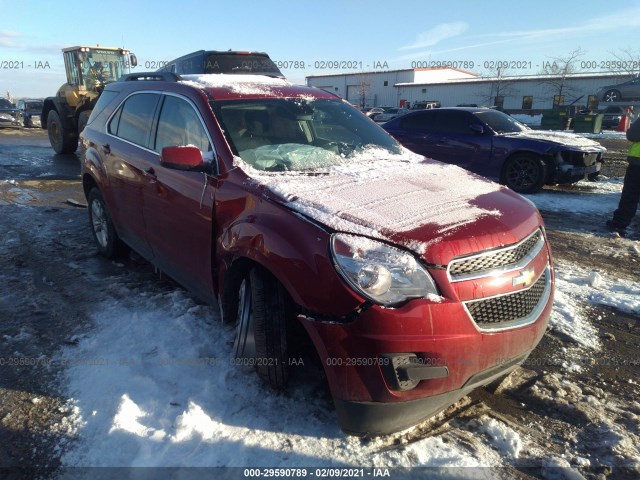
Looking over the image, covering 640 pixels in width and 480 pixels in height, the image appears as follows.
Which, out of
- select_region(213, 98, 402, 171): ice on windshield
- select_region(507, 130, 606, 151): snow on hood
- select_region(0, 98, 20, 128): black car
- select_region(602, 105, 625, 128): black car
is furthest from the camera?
select_region(602, 105, 625, 128): black car

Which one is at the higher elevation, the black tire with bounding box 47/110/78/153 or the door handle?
the door handle

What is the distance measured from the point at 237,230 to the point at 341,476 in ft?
4.42

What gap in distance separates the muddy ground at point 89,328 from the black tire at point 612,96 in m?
25.7

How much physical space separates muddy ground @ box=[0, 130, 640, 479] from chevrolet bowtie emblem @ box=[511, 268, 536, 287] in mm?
793

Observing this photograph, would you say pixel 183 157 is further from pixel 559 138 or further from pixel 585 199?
pixel 559 138

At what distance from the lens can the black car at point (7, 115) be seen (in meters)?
21.8

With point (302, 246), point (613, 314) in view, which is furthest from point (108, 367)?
point (613, 314)

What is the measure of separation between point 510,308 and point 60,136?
13.7 metres

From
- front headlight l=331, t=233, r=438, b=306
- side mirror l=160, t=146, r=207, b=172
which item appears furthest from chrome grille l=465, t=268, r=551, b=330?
side mirror l=160, t=146, r=207, b=172

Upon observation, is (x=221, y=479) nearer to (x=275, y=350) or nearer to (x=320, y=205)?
(x=275, y=350)

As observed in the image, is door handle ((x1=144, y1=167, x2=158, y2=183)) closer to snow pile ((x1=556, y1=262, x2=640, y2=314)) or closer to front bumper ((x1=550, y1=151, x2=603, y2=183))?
snow pile ((x1=556, y1=262, x2=640, y2=314))

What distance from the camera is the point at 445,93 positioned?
51938 mm

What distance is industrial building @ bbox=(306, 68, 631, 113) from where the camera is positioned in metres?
43.9

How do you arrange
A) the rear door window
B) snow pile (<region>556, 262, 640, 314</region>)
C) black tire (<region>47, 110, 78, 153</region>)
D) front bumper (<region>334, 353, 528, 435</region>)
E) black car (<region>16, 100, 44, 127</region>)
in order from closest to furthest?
front bumper (<region>334, 353, 528, 435</region>)
the rear door window
snow pile (<region>556, 262, 640, 314</region>)
black tire (<region>47, 110, 78, 153</region>)
black car (<region>16, 100, 44, 127</region>)
